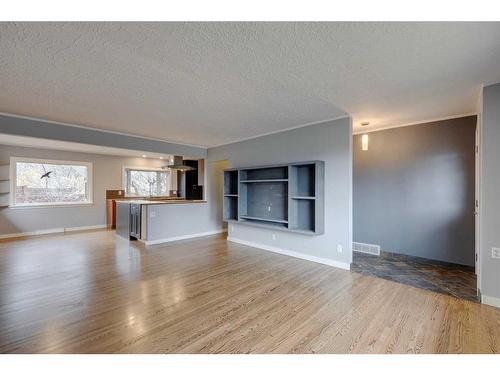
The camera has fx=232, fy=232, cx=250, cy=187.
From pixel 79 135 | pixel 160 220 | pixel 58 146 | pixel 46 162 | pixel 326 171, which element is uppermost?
pixel 58 146

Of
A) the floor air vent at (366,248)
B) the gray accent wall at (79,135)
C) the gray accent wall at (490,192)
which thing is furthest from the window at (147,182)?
the gray accent wall at (490,192)

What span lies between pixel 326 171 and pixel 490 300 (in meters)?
2.38

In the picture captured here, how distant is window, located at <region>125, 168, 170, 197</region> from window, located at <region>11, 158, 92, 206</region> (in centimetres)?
118

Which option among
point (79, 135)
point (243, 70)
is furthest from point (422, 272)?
point (79, 135)

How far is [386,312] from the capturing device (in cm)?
230

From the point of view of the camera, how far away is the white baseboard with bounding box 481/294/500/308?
2.41m

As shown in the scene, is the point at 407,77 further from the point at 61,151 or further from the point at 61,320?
the point at 61,151

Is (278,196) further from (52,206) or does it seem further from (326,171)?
(52,206)

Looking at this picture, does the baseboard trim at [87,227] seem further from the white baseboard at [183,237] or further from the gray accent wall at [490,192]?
the gray accent wall at [490,192]

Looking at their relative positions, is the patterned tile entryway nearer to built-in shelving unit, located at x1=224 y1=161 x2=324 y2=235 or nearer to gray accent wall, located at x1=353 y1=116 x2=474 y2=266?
gray accent wall, located at x1=353 y1=116 x2=474 y2=266

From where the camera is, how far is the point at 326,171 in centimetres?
385

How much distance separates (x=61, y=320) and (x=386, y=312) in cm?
307

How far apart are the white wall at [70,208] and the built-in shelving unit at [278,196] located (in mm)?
4367

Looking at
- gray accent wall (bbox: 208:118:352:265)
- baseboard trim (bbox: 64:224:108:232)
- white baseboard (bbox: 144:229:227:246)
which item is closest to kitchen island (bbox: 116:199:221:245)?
white baseboard (bbox: 144:229:227:246)
